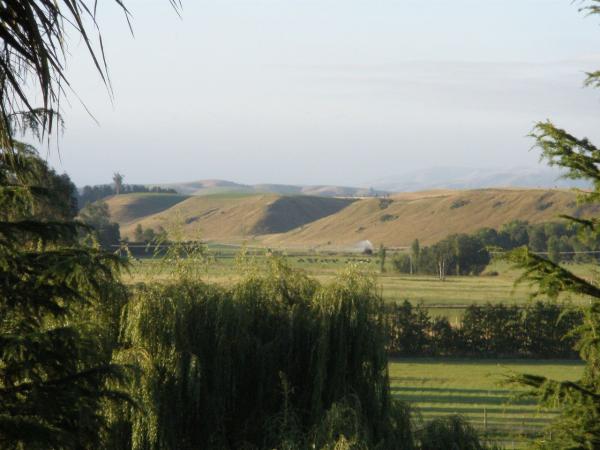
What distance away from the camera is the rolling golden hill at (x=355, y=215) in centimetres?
11156

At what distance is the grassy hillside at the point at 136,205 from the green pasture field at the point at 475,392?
4186 inches

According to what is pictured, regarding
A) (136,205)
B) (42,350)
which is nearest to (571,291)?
(42,350)

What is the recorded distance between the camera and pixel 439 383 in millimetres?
33438

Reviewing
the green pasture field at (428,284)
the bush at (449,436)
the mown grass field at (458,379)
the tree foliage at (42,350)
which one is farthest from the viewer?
the mown grass field at (458,379)

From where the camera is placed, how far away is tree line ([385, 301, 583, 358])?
41.7 meters

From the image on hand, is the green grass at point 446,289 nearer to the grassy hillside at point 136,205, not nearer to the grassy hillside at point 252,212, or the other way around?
the grassy hillside at point 252,212

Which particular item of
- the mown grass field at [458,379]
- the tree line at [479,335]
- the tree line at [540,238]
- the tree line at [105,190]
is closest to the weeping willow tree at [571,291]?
the mown grass field at [458,379]

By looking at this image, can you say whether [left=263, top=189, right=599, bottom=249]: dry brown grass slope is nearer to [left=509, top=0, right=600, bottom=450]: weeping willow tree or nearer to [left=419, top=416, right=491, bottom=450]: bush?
[left=419, top=416, right=491, bottom=450]: bush

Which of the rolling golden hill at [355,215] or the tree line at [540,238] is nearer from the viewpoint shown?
the tree line at [540,238]

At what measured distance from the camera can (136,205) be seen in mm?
152875

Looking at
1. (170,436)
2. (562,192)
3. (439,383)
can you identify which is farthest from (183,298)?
(562,192)

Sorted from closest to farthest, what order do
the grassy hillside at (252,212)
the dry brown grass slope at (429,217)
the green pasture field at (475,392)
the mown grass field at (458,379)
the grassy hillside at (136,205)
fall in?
the mown grass field at (458,379)
the green pasture field at (475,392)
the dry brown grass slope at (429,217)
the grassy hillside at (252,212)
the grassy hillside at (136,205)

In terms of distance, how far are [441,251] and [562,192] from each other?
37150 mm

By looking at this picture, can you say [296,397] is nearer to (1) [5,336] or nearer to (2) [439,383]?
(1) [5,336]
